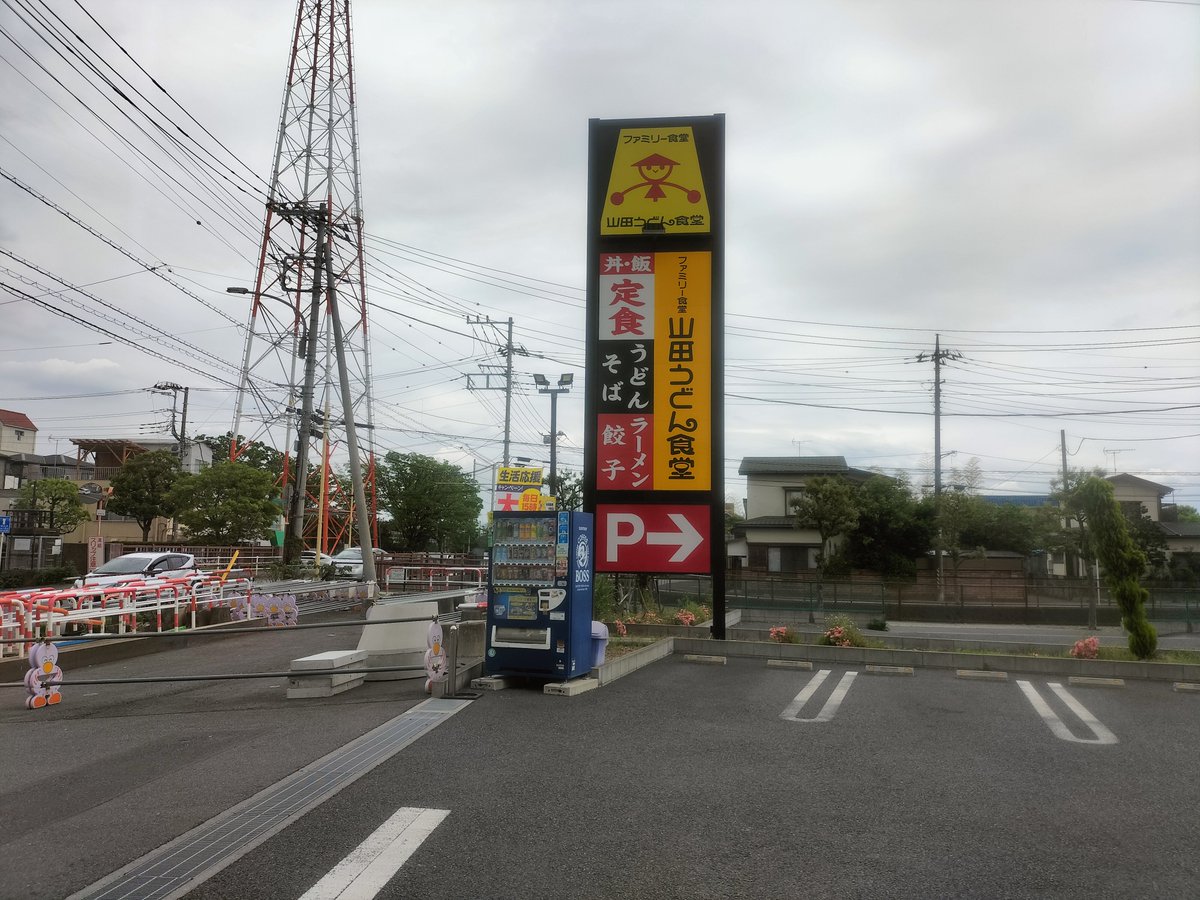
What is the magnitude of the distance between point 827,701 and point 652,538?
15.0ft

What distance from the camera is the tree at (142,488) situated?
45406mm

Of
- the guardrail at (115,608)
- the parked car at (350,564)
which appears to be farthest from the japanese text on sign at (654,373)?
the parked car at (350,564)

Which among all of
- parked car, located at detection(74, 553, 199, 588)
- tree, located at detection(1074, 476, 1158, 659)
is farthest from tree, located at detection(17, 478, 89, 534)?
tree, located at detection(1074, 476, 1158, 659)

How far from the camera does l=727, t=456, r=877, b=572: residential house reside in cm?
4156

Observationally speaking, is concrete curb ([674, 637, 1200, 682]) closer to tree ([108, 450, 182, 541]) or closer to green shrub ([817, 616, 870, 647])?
green shrub ([817, 616, 870, 647])

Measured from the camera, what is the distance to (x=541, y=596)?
31.2ft

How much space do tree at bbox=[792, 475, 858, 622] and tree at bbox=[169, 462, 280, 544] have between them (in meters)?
24.9

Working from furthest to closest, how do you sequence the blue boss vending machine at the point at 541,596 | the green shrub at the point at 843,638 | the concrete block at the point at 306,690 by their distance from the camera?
the green shrub at the point at 843,638 < the blue boss vending machine at the point at 541,596 < the concrete block at the point at 306,690

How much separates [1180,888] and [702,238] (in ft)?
37.6

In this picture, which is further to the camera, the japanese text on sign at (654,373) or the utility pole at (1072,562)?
the utility pole at (1072,562)

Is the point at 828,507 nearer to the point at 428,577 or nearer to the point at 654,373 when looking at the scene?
the point at 428,577

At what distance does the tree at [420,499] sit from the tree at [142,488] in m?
13.6

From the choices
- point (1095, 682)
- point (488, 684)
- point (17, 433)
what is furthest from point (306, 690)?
point (17, 433)

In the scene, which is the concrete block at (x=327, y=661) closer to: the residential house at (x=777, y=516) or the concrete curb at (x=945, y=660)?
the concrete curb at (x=945, y=660)
